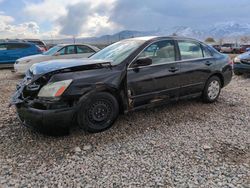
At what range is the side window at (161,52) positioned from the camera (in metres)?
4.45

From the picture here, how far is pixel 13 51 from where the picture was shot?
42.9ft

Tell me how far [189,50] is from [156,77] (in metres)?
1.23

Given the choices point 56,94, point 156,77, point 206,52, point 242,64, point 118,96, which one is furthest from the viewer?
point 242,64

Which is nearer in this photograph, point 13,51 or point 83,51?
point 83,51

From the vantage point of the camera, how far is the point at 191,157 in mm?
3271

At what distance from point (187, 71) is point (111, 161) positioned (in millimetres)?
2613

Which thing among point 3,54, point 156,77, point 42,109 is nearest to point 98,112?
point 42,109

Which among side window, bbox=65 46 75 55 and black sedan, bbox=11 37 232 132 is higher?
side window, bbox=65 46 75 55

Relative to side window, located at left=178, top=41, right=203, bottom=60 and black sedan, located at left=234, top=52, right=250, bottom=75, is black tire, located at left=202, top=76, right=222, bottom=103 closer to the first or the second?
side window, located at left=178, top=41, right=203, bottom=60

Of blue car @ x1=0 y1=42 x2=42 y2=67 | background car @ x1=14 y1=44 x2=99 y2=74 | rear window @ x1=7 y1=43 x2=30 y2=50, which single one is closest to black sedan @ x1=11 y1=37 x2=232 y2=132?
background car @ x1=14 y1=44 x2=99 y2=74

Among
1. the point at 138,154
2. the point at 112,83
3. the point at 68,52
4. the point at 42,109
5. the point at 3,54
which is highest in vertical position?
the point at 3,54

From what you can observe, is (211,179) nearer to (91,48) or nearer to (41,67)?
(41,67)

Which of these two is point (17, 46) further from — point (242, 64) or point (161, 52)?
point (242, 64)

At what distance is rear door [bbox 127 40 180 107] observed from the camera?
4.17 m
